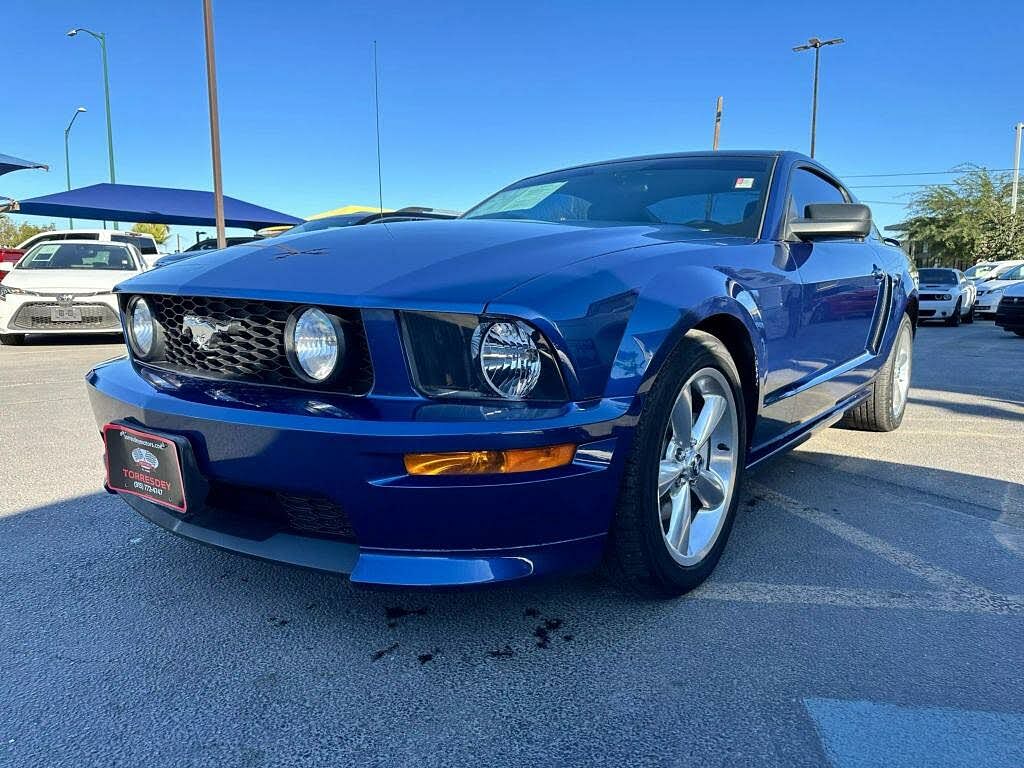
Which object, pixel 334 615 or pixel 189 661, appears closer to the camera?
pixel 189 661

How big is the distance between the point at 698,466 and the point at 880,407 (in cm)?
246

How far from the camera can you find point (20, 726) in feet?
5.18

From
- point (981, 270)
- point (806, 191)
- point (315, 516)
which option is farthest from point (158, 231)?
point (315, 516)

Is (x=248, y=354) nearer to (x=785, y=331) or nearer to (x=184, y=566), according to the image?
(x=184, y=566)

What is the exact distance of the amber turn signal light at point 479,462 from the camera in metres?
1.60

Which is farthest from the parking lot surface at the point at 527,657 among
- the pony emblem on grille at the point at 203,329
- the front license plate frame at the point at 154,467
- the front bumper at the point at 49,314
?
the front bumper at the point at 49,314

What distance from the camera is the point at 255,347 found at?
188cm

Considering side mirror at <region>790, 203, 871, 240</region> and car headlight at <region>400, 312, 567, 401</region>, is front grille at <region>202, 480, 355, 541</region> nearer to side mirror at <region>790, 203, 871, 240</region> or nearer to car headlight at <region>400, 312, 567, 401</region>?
car headlight at <region>400, 312, 567, 401</region>

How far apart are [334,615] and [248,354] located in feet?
2.41

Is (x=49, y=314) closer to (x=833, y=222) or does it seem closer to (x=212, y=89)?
(x=212, y=89)

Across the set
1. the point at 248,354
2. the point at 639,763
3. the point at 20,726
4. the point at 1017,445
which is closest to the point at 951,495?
the point at 1017,445

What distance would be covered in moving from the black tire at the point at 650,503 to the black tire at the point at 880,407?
7.83 ft

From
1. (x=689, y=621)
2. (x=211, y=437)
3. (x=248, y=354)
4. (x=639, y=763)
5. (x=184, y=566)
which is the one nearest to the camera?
(x=639, y=763)

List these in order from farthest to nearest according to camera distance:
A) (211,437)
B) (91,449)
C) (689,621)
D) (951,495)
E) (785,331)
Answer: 1. (91,449)
2. (951,495)
3. (785,331)
4. (689,621)
5. (211,437)
